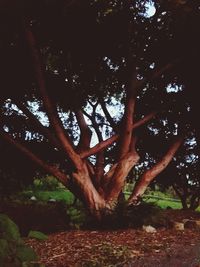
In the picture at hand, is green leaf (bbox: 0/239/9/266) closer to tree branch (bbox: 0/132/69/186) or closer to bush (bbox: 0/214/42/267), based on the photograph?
bush (bbox: 0/214/42/267)

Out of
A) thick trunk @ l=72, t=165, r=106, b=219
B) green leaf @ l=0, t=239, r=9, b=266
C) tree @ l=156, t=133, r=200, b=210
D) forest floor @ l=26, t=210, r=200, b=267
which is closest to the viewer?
green leaf @ l=0, t=239, r=9, b=266

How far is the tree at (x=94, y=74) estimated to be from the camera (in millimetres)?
9311

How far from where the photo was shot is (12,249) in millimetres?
2131

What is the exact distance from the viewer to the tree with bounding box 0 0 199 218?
9.31m

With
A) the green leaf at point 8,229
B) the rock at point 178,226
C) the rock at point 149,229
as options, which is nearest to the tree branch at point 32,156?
the rock at point 149,229

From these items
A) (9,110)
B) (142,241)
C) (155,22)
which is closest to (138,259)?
(142,241)

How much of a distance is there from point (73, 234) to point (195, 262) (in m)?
3.35

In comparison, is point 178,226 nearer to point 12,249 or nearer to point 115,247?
point 115,247

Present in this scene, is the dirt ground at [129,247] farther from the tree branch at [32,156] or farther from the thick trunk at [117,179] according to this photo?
the tree branch at [32,156]

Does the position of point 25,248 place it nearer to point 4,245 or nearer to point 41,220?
point 4,245

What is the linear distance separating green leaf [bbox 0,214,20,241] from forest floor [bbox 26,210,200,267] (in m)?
3.90

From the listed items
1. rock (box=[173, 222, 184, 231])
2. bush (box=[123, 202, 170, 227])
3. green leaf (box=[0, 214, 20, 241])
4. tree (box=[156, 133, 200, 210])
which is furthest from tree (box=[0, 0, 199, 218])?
green leaf (box=[0, 214, 20, 241])

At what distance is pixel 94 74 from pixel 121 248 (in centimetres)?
607

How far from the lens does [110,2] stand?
9.20 meters
